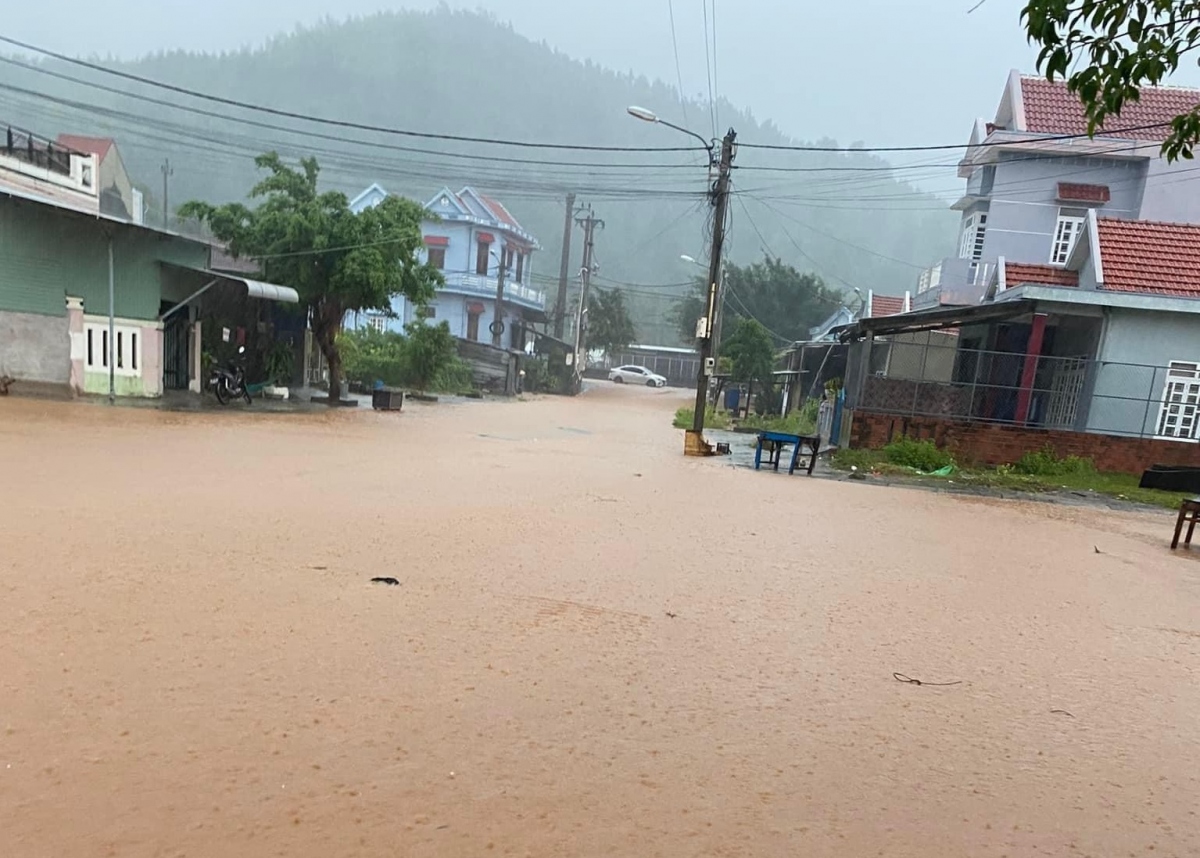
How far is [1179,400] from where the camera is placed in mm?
15625

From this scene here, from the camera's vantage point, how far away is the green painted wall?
15023 mm

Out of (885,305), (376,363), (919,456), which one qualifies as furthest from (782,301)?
(919,456)

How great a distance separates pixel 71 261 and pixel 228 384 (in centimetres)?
411

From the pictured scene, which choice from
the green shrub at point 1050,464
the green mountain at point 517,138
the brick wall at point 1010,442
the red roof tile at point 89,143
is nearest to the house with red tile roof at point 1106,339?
the brick wall at point 1010,442

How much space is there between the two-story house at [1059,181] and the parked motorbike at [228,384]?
18778 millimetres

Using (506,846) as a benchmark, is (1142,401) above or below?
above

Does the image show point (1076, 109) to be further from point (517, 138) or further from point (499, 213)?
point (517, 138)

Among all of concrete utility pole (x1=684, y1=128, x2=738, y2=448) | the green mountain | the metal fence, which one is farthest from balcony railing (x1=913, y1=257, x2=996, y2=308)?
the green mountain

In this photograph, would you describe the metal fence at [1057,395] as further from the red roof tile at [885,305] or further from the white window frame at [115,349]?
the white window frame at [115,349]

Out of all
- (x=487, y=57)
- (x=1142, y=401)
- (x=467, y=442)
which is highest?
(x=487, y=57)

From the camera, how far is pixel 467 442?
14.7 metres

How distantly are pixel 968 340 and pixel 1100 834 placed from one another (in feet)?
62.8

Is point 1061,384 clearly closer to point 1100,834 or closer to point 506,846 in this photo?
point 1100,834

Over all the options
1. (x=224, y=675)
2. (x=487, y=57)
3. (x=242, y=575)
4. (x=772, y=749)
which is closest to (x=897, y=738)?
(x=772, y=749)
